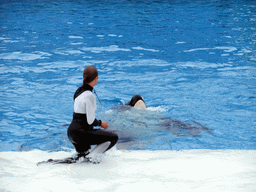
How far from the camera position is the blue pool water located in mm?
6574

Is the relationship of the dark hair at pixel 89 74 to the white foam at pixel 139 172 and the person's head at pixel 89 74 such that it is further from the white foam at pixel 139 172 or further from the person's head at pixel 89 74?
the white foam at pixel 139 172

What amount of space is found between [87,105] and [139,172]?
45.0 inches

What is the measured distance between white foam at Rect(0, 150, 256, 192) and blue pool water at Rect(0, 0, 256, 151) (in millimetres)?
803

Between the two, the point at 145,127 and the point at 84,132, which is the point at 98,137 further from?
the point at 145,127

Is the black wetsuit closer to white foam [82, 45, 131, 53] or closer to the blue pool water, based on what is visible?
Result: the blue pool water

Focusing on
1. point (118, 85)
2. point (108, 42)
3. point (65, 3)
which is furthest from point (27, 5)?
point (118, 85)

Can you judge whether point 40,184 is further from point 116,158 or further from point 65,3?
point 65,3

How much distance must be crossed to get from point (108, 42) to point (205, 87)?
567 cm

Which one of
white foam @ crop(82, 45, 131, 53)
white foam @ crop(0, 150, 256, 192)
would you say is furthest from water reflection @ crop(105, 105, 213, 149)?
white foam @ crop(82, 45, 131, 53)

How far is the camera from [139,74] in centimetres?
1023

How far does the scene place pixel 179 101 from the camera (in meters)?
8.44

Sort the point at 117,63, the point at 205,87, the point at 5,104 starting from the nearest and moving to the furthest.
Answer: the point at 5,104 < the point at 205,87 < the point at 117,63

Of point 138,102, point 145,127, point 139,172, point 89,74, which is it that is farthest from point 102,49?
point 139,172

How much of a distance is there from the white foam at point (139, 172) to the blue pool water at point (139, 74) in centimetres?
80
